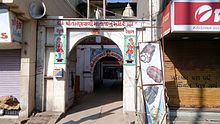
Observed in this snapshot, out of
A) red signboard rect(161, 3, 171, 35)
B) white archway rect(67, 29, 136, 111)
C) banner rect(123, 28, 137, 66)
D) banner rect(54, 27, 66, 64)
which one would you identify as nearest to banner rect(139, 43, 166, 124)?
red signboard rect(161, 3, 171, 35)

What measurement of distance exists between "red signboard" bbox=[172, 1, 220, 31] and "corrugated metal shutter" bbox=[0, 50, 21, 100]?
718 centimetres

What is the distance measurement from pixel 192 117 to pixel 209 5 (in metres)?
4.13

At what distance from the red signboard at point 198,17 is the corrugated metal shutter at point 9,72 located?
7.18 m

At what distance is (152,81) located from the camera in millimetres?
9508

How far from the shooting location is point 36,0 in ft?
41.2

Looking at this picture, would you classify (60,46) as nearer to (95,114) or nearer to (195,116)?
(95,114)

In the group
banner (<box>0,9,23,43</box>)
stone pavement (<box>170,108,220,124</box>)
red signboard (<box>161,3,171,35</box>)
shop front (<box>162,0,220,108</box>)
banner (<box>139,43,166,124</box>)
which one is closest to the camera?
red signboard (<box>161,3,171,35</box>)

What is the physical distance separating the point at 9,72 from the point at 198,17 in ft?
26.8

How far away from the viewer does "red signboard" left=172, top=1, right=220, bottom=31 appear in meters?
8.50

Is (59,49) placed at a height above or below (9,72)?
above

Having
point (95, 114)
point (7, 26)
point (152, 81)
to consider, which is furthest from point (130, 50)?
point (7, 26)

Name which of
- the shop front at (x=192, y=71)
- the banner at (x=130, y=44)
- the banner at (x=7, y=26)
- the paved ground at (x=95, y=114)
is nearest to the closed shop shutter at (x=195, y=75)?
the shop front at (x=192, y=71)

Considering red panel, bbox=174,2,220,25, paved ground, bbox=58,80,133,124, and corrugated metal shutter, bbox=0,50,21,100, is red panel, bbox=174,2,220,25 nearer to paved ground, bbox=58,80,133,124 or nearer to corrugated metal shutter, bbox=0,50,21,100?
paved ground, bbox=58,80,133,124

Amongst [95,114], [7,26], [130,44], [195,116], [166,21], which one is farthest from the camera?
[95,114]
